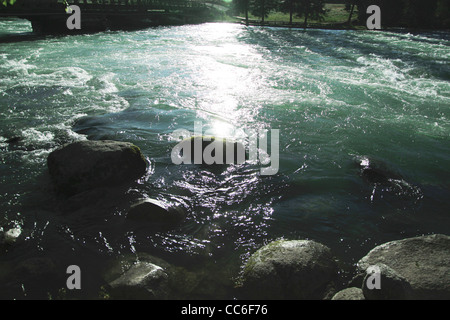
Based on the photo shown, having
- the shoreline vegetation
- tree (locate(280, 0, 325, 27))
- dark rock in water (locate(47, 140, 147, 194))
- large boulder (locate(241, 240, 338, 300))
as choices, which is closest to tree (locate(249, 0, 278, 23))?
the shoreline vegetation

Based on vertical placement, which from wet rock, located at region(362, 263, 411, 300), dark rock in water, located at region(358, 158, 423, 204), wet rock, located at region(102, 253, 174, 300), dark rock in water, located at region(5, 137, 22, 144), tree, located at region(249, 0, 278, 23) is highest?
tree, located at region(249, 0, 278, 23)

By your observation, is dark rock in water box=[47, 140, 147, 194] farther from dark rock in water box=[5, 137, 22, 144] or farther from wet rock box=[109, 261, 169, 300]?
dark rock in water box=[5, 137, 22, 144]

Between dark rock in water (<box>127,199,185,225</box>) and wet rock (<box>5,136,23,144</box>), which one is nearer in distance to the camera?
dark rock in water (<box>127,199,185,225</box>)

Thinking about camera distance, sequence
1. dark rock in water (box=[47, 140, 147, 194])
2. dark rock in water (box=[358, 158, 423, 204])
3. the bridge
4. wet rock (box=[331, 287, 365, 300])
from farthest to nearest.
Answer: the bridge, dark rock in water (box=[358, 158, 423, 204]), dark rock in water (box=[47, 140, 147, 194]), wet rock (box=[331, 287, 365, 300])

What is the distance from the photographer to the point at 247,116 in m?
11.3

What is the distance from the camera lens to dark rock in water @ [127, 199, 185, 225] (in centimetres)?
568

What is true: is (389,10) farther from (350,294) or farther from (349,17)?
(350,294)

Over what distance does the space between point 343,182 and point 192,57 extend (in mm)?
17780

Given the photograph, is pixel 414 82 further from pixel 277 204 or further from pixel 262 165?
pixel 277 204

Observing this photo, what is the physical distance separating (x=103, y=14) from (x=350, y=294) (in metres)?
49.2

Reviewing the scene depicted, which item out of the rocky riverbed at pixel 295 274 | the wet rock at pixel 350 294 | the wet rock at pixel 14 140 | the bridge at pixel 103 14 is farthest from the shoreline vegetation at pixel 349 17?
the wet rock at pixel 350 294

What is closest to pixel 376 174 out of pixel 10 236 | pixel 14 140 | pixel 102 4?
pixel 10 236

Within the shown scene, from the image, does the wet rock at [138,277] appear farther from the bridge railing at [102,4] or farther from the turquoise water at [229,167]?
the bridge railing at [102,4]

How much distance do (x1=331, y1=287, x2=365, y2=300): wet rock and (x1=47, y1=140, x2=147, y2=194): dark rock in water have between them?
4747 mm
